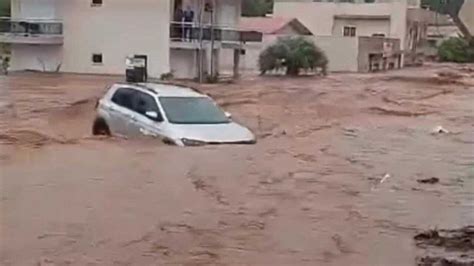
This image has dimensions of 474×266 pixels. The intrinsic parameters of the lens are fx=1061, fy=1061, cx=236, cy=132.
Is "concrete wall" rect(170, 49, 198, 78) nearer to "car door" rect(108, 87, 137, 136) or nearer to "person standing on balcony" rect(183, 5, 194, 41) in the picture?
"person standing on balcony" rect(183, 5, 194, 41)

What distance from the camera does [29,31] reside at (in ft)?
146

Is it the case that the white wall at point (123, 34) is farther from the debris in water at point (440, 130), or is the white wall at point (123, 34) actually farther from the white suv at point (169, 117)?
the white suv at point (169, 117)

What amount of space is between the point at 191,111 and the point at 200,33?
2554 centimetres

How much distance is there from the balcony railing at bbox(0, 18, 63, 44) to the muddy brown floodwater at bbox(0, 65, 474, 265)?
1466cm

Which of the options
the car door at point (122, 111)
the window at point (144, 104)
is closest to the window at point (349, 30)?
the car door at point (122, 111)

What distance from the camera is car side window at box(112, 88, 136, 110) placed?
1994 centimetres

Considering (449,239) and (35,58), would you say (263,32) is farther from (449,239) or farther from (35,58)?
(449,239)

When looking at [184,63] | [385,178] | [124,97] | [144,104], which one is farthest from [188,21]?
[385,178]

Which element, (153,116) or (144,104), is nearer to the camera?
(153,116)

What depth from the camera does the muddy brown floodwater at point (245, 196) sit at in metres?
10.4

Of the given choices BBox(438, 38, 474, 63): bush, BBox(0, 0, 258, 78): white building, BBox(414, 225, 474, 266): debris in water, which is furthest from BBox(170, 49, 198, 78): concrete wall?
BBox(414, 225, 474, 266): debris in water

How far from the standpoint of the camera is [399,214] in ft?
43.9

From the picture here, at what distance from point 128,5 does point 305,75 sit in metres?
10.1

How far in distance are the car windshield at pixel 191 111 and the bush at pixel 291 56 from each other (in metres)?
29.2
